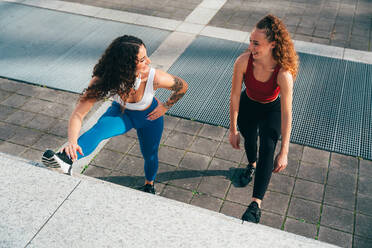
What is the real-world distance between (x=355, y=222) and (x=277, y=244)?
1.50m

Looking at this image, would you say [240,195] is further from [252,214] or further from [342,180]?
[342,180]

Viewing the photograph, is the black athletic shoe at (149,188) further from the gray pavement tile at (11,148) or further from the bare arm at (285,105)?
the gray pavement tile at (11,148)

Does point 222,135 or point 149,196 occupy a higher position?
point 149,196

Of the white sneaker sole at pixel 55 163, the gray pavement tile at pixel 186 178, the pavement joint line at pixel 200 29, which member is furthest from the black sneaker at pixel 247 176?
the pavement joint line at pixel 200 29

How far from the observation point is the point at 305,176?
161 inches

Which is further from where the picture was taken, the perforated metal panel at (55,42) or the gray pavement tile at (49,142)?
the perforated metal panel at (55,42)

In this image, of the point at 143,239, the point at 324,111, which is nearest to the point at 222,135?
the point at 324,111

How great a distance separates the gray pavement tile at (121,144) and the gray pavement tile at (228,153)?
42.0 inches

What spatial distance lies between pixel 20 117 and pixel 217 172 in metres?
2.74

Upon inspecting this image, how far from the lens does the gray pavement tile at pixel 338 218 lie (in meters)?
3.55

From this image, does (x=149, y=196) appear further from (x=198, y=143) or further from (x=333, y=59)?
(x=333, y=59)

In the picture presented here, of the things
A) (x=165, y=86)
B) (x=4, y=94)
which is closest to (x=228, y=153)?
(x=165, y=86)

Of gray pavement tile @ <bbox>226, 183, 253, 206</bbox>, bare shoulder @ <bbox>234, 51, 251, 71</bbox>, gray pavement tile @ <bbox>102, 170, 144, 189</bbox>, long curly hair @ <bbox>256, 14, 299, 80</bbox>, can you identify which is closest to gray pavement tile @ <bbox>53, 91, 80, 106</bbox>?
gray pavement tile @ <bbox>102, 170, 144, 189</bbox>

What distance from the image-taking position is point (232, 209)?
373 centimetres
